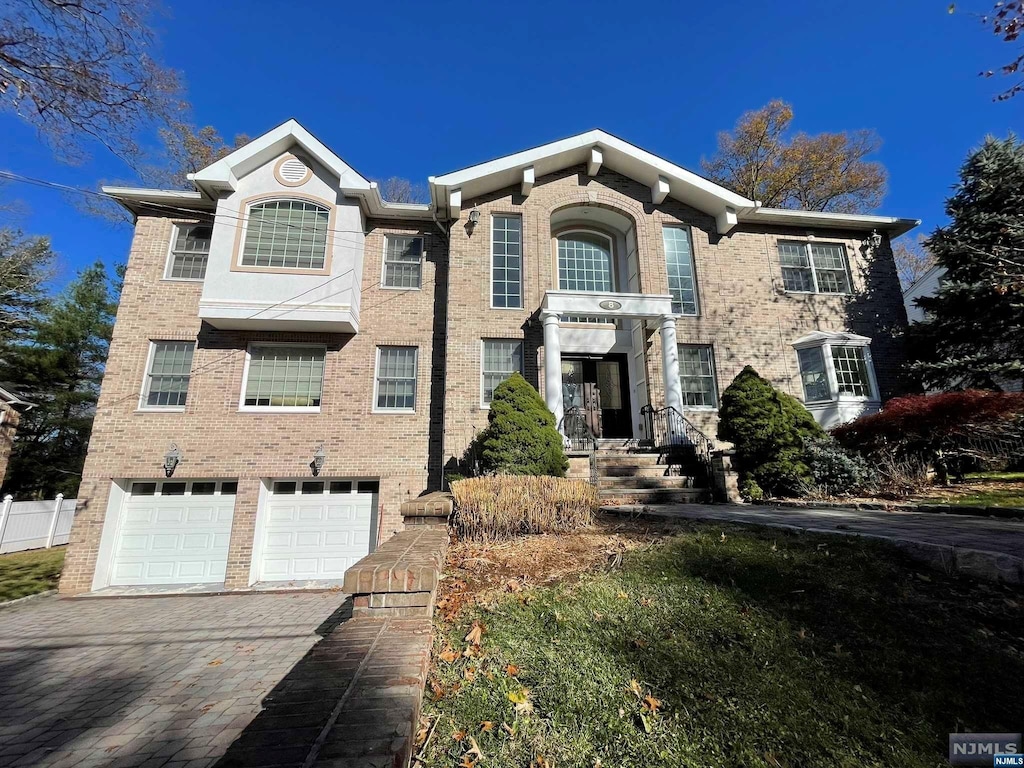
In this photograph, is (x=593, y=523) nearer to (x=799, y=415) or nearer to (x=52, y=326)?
(x=799, y=415)

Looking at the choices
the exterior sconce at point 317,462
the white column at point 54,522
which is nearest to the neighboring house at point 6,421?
the white column at point 54,522

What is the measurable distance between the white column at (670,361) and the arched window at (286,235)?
9.15 meters

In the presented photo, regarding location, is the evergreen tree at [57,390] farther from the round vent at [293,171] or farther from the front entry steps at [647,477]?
the front entry steps at [647,477]

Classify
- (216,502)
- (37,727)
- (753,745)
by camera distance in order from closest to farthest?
(753,745), (37,727), (216,502)

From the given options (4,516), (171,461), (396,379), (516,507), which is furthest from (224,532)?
(516,507)

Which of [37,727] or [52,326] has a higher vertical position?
[52,326]

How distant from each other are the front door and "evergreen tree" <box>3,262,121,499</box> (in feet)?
77.4

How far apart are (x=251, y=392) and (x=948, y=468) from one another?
1545cm

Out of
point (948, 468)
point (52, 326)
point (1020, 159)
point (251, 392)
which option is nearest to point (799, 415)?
point (948, 468)

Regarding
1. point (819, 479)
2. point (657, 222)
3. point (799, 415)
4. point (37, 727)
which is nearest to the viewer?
point (37, 727)

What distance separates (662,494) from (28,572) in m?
16.5

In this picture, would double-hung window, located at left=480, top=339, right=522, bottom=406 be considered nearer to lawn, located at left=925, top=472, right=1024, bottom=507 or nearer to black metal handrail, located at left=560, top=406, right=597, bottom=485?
black metal handrail, located at left=560, top=406, right=597, bottom=485

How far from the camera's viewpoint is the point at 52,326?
20297 mm

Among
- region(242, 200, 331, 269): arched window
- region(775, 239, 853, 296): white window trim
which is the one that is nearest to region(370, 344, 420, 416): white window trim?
region(242, 200, 331, 269): arched window
